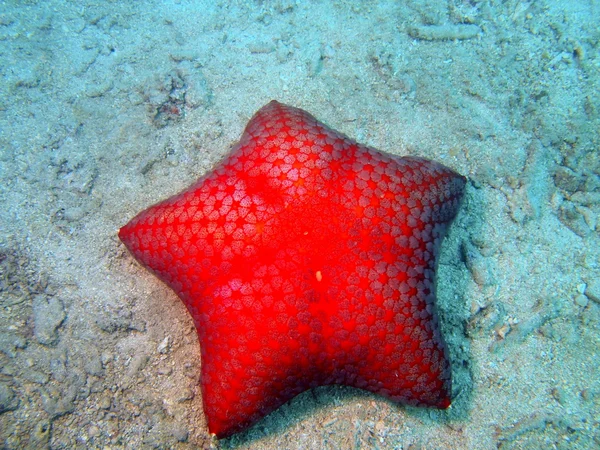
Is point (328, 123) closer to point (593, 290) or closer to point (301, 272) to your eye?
point (301, 272)

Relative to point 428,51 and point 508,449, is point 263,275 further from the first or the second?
point 428,51

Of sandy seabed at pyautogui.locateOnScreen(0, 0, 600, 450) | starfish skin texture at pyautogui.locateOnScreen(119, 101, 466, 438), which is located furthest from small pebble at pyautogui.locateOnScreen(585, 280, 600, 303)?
starfish skin texture at pyautogui.locateOnScreen(119, 101, 466, 438)

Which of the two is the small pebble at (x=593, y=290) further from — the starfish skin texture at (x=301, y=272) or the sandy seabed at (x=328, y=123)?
the starfish skin texture at (x=301, y=272)

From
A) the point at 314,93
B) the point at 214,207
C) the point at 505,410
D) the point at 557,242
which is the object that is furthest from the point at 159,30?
the point at 505,410

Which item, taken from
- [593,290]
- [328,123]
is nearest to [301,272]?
[328,123]

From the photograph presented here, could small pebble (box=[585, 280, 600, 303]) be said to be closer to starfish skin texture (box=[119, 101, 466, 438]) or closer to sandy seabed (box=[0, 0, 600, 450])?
sandy seabed (box=[0, 0, 600, 450])

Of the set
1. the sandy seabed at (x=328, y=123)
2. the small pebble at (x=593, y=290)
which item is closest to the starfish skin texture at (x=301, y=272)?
the sandy seabed at (x=328, y=123)
